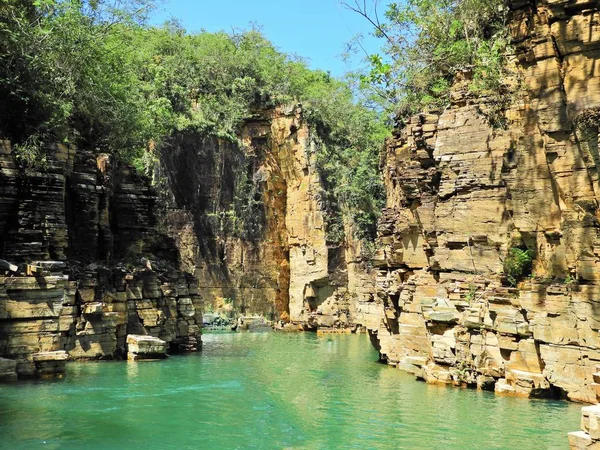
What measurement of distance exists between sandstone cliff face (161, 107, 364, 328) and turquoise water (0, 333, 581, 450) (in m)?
25.6

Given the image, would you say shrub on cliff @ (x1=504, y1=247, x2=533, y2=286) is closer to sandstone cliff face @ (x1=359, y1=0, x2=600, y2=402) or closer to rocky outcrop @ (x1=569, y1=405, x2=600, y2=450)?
sandstone cliff face @ (x1=359, y1=0, x2=600, y2=402)

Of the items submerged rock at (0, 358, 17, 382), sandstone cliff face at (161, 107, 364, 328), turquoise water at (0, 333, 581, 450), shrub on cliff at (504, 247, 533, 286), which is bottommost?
turquoise water at (0, 333, 581, 450)

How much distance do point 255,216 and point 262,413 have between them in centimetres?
3681

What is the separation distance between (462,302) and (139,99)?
29.4 m

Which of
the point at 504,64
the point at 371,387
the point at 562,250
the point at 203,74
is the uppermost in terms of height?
the point at 203,74

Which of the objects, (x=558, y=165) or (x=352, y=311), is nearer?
(x=558, y=165)

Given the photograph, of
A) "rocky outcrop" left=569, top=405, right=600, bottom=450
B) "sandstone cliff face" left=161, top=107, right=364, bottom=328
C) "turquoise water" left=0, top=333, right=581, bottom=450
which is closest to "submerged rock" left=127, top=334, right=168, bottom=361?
"turquoise water" left=0, top=333, right=581, bottom=450

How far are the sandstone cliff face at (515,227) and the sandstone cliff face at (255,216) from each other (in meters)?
25.2

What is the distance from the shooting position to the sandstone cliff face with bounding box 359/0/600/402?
16641 mm

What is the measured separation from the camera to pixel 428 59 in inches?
1041

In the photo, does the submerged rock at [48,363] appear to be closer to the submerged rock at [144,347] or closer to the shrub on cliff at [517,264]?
the submerged rock at [144,347]

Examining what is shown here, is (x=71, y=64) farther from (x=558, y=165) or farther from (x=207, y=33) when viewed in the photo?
(x=207, y=33)

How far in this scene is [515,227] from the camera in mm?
19812

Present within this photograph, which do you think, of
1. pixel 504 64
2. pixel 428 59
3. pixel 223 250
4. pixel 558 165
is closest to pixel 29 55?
pixel 428 59
